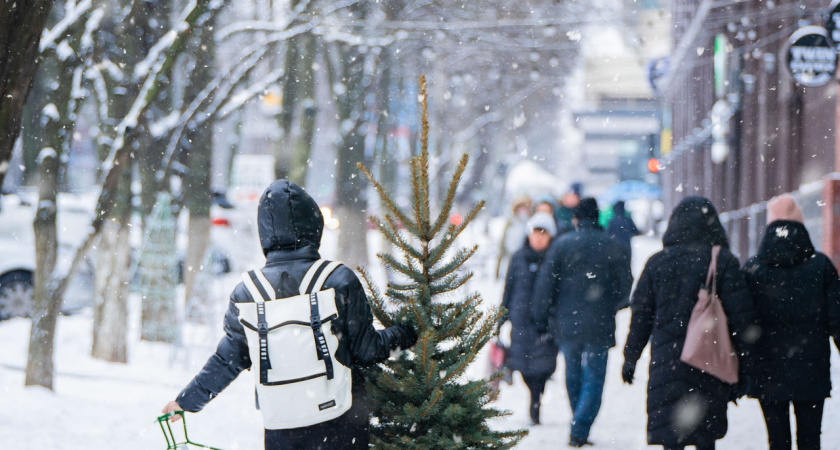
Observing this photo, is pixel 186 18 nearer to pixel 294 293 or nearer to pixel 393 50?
pixel 294 293

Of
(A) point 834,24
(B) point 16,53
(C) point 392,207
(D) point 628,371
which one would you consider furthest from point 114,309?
(A) point 834,24

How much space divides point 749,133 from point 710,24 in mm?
4838

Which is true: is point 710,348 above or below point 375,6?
below

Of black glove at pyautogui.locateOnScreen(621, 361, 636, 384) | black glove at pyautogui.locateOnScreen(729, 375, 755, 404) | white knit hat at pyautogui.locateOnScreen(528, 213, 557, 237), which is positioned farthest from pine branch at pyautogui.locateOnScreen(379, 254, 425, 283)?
white knit hat at pyautogui.locateOnScreen(528, 213, 557, 237)

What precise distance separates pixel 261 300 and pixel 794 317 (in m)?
3.32

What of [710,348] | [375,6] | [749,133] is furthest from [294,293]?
[749,133]

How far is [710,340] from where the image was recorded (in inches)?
212

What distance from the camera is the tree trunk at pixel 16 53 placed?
5.64 m

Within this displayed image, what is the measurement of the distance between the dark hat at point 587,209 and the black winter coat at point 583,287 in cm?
5

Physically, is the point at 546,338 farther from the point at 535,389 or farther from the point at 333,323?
the point at 333,323

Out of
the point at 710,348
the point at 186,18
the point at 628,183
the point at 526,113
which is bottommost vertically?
the point at 710,348

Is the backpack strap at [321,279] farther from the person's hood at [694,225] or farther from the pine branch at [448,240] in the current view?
the person's hood at [694,225]

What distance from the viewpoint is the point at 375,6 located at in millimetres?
20047

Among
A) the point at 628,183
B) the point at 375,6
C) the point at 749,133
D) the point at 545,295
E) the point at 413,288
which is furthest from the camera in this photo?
the point at 628,183
